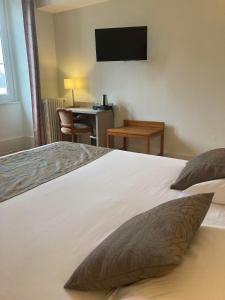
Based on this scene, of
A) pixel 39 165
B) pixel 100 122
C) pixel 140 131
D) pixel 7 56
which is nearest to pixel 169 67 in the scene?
pixel 140 131

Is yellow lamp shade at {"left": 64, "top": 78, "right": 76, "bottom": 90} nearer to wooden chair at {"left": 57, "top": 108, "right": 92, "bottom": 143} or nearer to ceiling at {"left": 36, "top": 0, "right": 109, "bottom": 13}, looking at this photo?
wooden chair at {"left": 57, "top": 108, "right": 92, "bottom": 143}

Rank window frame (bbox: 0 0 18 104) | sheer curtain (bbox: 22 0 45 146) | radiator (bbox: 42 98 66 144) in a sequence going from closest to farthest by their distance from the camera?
sheer curtain (bbox: 22 0 45 146)
window frame (bbox: 0 0 18 104)
radiator (bbox: 42 98 66 144)

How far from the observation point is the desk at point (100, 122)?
404cm

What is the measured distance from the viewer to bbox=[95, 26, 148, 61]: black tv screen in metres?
3.71

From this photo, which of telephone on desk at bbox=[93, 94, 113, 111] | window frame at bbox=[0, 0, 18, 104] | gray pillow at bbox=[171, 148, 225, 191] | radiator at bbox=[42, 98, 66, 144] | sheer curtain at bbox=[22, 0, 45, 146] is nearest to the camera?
gray pillow at bbox=[171, 148, 225, 191]

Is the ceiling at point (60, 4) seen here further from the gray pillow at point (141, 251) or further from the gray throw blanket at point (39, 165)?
the gray pillow at point (141, 251)

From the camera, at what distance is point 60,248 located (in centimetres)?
110

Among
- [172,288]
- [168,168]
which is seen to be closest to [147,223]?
[172,288]

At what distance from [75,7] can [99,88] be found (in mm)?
1282

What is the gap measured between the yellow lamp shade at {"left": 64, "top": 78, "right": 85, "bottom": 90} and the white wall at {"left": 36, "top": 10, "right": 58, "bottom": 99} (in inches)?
15.6

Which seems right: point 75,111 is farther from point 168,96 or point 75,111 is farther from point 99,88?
point 168,96

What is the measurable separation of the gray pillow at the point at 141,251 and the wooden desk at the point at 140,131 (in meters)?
2.67

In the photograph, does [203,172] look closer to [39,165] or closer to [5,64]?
[39,165]

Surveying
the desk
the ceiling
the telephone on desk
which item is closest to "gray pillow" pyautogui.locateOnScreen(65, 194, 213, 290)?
the desk
